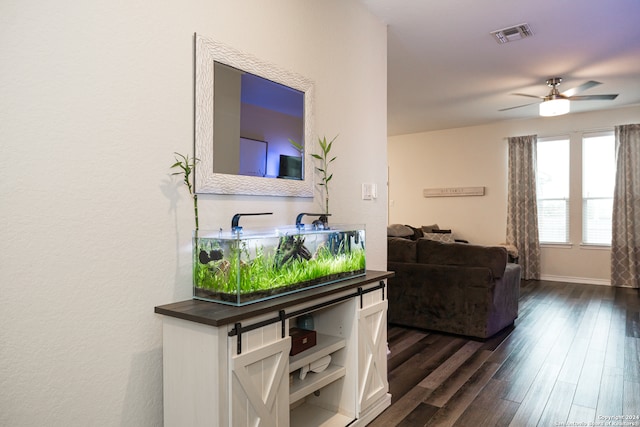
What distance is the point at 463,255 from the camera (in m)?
3.82

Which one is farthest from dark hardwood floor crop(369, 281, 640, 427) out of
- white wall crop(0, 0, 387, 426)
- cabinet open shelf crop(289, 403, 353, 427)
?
white wall crop(0, 0, 387, 426)

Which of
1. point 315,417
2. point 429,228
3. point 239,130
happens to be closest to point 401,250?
point 315,417

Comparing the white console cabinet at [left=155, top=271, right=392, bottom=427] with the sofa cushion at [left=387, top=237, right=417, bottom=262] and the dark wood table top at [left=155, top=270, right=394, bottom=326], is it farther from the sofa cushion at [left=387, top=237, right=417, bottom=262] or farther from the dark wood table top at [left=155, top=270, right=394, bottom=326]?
the sofa cushion at [left=387, top=237, right=417, bottom=262]

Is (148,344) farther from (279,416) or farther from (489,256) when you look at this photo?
(489,256)

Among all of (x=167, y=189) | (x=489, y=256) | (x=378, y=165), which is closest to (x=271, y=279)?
(x=167, y=189)

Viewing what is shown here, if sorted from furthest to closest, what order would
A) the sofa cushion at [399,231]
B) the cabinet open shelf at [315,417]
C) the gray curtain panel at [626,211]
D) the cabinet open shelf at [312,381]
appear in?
the gray curtain panel at [626,211] → the sofa cushion at [399,231] → the cabinet open shelf at [315,417] → the cabinet open shelf at [312,381]

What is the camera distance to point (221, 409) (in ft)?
4.71

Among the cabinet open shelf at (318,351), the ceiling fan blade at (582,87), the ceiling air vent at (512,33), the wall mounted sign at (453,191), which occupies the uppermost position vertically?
the ceiling air vent at (512,33)

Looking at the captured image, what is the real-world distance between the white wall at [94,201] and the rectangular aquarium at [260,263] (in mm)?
130

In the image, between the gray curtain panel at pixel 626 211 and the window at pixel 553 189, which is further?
the window at pixel 553 189

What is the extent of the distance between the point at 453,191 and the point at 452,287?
4.24 metres

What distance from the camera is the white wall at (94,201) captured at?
4.22 feet

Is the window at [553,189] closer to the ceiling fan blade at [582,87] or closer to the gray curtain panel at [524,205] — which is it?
the gray curtain panel at [524,205]

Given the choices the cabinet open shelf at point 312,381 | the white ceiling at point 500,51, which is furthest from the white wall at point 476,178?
the cabinet open shelf at point 312,381
